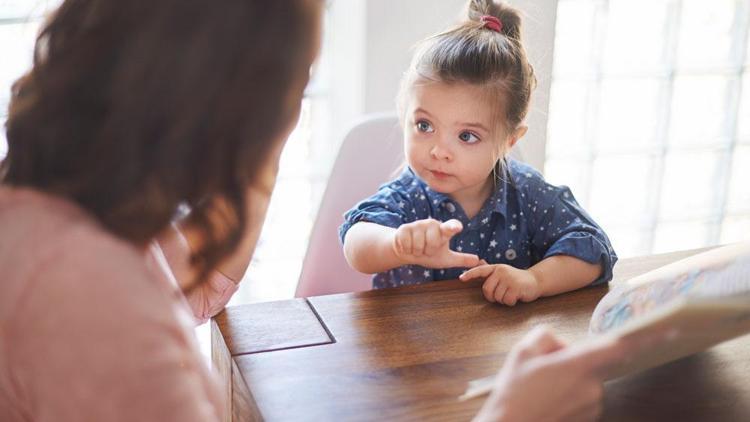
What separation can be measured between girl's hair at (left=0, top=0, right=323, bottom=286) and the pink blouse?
0.03 meters

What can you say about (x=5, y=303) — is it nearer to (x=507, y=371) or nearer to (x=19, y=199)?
(x=19, y=199)

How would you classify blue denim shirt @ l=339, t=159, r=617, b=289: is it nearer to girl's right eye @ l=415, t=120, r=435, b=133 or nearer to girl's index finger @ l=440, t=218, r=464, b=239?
girl's right eye @ l=415, t=120, r=435, b=133

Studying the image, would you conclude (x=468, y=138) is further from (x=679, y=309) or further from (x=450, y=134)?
(x=679, y=309)

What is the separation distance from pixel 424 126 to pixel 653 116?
5.05 ft

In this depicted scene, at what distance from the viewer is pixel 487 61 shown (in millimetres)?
1309

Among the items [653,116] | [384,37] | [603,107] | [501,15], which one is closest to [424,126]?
[501,15]

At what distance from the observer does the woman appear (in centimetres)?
61

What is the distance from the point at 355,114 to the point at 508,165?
0.65 meters

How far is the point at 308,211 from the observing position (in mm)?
2289

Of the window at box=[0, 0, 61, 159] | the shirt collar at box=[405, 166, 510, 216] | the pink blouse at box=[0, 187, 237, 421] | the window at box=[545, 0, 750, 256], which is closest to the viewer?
the pink blouse at box=[0, 187, 237, 421]

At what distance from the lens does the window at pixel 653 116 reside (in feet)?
8.02

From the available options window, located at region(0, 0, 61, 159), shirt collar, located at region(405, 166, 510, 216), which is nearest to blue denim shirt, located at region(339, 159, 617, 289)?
shirt collar, located at region(405, 166, 510, 216)

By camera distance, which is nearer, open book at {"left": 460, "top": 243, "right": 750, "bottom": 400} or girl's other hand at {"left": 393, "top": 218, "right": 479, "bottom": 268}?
open book at {"left": 460, "top": 243, "right": 750, "bottom": 400}

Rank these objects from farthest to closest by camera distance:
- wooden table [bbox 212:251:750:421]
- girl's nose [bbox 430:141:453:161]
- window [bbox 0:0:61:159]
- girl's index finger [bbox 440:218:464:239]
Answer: window [bbox 0:0:61:159] → girl's nose [bbox 430:141:453:161] → girl's index finger [bbox 440:218:464:239] → wooden table [bbox 212:251:750:421]
